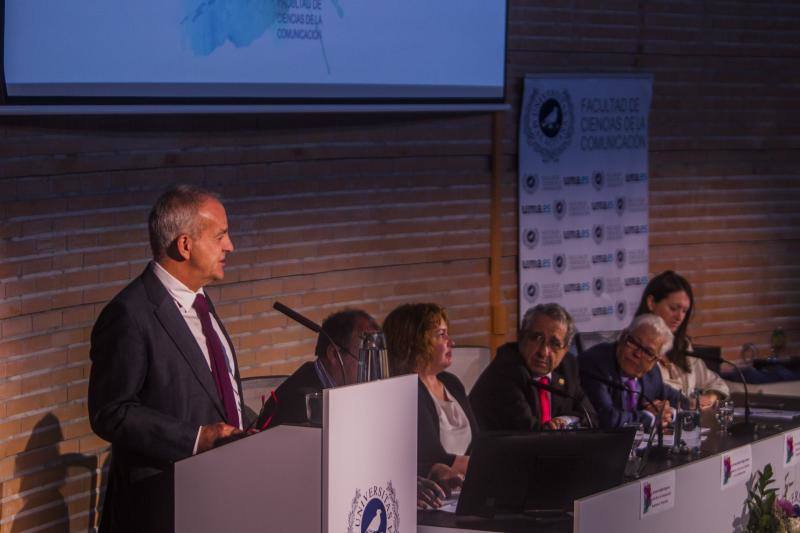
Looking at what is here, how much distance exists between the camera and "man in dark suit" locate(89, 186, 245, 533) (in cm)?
326

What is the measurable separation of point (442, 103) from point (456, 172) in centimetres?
64

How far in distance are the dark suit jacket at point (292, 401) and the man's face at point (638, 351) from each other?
6.00 ft

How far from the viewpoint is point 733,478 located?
4375 millimetres

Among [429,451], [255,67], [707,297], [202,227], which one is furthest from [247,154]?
[707,297]

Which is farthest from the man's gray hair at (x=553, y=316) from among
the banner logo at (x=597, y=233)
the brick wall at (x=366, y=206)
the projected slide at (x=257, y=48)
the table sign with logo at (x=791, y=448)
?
the banner logo at (x=597, y=233)

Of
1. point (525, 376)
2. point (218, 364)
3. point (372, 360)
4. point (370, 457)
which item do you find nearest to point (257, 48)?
point (525, 376)

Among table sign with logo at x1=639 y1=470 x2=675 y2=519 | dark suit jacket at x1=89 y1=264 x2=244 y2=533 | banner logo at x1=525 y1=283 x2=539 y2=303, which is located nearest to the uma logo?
banner logo at x1=525 y1=283 x2=539 y2=303

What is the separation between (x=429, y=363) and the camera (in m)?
4.77

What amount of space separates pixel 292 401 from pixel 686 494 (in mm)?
1249

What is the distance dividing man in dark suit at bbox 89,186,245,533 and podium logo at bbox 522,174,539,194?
13.2 feet

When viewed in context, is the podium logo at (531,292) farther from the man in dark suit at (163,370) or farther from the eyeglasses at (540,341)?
the man in dark suit at (163,370)

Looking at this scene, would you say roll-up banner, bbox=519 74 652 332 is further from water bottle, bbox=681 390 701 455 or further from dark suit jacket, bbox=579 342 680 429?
water bottle, bbox=681 390 701 455

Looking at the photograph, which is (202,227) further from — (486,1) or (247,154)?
(486,1)

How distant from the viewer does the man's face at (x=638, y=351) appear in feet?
18.5
